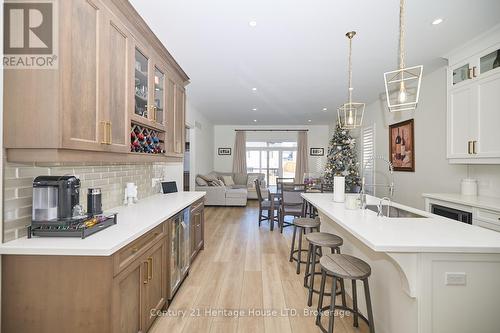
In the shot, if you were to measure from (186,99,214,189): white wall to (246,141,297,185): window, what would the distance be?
1677mm

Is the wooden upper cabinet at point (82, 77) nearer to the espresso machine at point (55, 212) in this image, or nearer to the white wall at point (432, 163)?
the espresso machine at point (55, 212)

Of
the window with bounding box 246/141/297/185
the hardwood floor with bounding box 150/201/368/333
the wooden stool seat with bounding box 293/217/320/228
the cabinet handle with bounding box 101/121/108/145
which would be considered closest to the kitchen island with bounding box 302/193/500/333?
the hardwood floor with bounding box 150/201/368/333

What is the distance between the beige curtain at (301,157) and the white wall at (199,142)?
3.21 meters

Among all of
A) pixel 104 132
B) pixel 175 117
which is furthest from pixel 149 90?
pixel 104 132

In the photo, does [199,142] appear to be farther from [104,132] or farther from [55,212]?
[55,212]

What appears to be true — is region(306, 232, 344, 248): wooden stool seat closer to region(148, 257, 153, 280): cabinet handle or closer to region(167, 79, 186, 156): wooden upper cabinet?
region(148, 257, 153, 280): cabinet handle

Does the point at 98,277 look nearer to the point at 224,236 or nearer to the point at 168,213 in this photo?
the point at 168,213

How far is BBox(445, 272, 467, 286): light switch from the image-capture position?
1396 mm

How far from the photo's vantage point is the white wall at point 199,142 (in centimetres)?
643

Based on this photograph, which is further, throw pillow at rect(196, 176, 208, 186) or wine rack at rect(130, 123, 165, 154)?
throw pillow at rect(196, 176, 208, 186)

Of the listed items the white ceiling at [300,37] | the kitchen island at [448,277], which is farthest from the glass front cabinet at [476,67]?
the kitchen island at [448,277]

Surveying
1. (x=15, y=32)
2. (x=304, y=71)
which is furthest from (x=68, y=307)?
(x=304, y=71)

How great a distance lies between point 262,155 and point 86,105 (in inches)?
327

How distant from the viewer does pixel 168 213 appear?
2213mm
